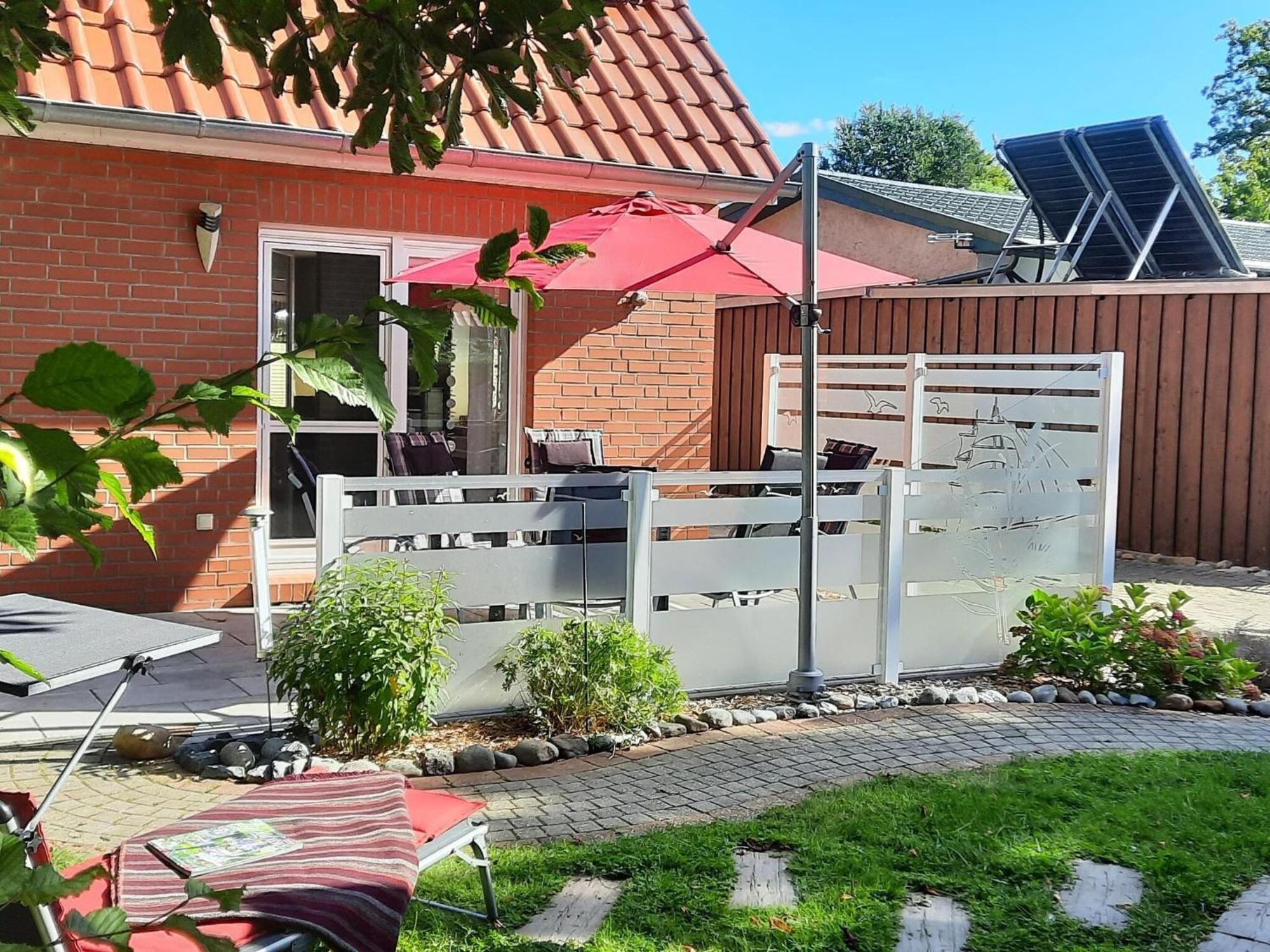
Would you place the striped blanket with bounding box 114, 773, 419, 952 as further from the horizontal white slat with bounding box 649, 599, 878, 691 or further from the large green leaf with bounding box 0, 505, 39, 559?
the horizontal white slat with bounding box 649, 599, 878, 691

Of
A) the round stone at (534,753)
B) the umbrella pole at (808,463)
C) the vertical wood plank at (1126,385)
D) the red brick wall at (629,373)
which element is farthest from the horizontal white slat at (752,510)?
the vertical wood plank at (1126,385)

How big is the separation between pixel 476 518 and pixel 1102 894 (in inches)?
125

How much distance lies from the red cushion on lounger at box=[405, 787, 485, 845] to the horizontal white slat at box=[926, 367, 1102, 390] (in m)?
5.78

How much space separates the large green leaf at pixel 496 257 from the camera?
48.9 inches

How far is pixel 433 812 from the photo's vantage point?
3.71 meters

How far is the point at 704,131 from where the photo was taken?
31.4 ft

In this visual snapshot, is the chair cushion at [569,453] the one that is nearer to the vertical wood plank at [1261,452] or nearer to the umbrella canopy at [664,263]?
the umbrella canopy at [664,263]

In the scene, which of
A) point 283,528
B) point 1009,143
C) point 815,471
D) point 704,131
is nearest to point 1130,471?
point 1009,143

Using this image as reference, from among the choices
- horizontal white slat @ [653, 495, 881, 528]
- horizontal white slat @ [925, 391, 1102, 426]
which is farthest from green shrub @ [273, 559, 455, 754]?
horizontal white slat @ [925, 391, 1102, 426]

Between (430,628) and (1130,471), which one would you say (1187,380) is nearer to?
(1130,471)

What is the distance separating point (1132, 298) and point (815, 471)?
22.7ft

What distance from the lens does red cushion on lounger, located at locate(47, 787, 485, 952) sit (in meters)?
2.61

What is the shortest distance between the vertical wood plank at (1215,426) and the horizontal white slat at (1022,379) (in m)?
2.81

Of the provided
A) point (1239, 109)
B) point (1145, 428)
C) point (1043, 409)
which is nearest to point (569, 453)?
point (1043, 409)
